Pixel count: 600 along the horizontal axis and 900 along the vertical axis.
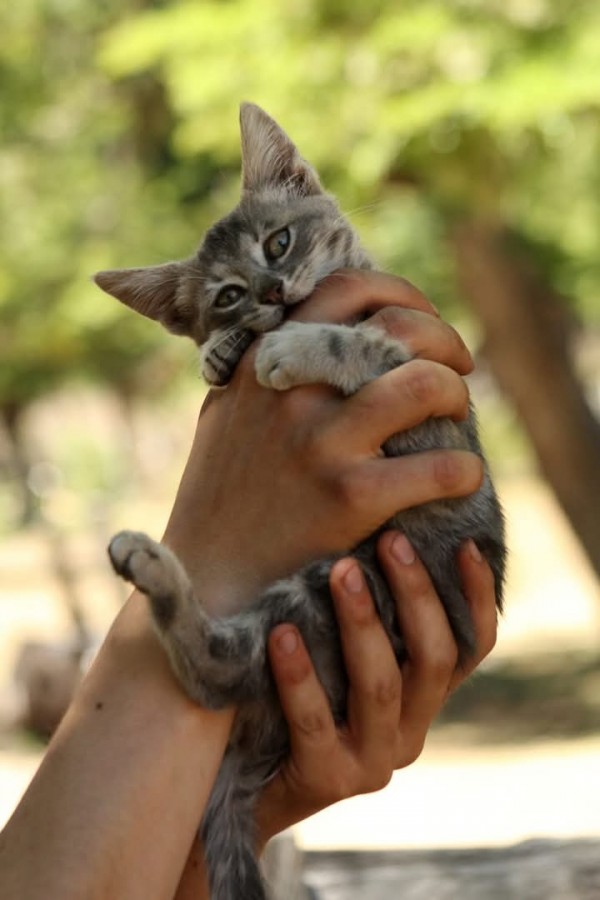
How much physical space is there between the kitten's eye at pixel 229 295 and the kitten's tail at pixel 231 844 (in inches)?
44.6

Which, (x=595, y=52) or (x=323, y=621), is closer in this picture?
(x=323, y=621)

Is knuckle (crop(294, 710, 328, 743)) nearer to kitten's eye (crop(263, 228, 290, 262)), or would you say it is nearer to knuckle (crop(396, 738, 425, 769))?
knuckle (crop(396, 738, 425, 769))

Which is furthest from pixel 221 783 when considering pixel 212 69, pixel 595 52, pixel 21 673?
pixel 21 673

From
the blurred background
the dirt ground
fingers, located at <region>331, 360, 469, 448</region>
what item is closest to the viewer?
fingers, located at <region>331, 360, 469, 448</region>

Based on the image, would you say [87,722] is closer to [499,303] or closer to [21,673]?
[499,303]

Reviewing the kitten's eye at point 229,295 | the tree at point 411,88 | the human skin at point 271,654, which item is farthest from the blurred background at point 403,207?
the human skin at point 271,654

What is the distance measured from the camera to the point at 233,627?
94.7 inches

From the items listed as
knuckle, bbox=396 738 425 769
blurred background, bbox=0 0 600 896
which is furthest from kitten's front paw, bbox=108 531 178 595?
Answer: blurred background, bbox=0 0 600 896

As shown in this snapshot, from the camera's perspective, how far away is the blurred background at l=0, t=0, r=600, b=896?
6.33m

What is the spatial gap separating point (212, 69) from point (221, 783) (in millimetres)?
5357

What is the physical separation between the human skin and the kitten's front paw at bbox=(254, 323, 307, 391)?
0.03m

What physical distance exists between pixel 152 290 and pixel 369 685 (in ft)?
4.09

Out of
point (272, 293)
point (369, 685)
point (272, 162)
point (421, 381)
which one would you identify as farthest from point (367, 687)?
point (272, 162)

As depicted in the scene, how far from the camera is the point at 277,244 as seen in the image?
10.6 feet
